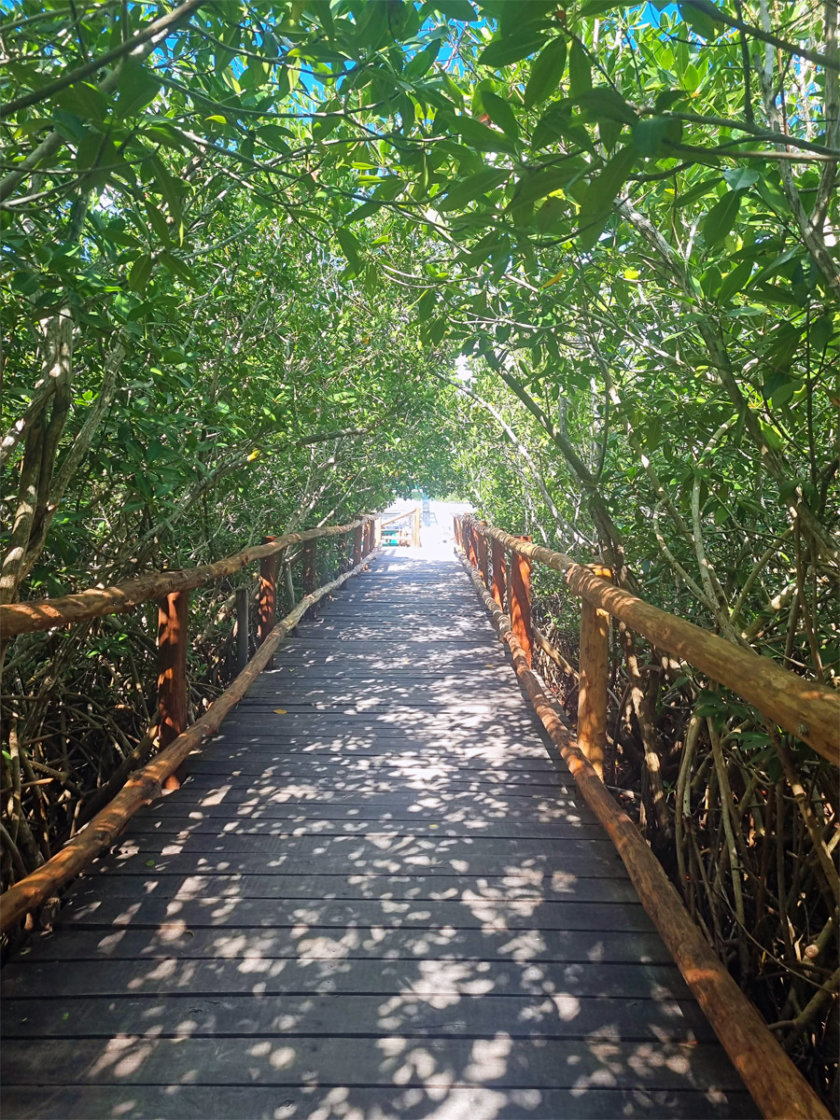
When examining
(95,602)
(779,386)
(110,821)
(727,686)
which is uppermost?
(779,386)

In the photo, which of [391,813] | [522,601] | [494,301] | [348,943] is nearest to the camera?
[348,943]

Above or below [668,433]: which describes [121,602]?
below

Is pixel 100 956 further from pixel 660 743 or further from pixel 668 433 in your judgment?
pixel 660 743

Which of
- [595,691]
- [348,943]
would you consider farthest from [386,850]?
[595,691]

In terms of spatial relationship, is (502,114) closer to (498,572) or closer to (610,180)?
(610,180)

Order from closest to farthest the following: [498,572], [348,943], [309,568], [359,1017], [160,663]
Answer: [359,1017], [348,943], [160,663], [498,572], [309,568]

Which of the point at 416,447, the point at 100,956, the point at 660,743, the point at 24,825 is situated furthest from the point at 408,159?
the point at 416,447

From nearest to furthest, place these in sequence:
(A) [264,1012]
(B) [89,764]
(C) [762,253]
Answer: (C) [762,253], (A) [264,1012], (B) [89,764]

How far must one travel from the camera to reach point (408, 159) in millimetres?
Result: 1467

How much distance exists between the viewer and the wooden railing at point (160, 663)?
1695mm

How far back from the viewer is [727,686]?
144 centimetres

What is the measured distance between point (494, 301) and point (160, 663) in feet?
6.39

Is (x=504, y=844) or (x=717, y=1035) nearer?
(x=717, y=1035)

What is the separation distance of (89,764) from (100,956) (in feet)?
6.13
